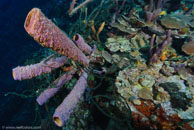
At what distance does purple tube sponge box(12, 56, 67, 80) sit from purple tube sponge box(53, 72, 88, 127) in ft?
1.79

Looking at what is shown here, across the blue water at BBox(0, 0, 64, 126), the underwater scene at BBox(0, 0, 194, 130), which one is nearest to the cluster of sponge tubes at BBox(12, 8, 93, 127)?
the underwater scene at BBox(0, 0, 194, 130)

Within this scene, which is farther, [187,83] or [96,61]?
[96,61]

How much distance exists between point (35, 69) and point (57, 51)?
2.98ft

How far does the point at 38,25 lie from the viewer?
95 cm

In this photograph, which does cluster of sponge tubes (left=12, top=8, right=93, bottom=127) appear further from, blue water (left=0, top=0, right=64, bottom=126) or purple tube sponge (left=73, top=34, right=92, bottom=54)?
blue water (left=0, top=0, right=64, bottom=126)

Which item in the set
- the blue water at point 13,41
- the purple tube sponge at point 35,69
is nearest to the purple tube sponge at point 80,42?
the purple tube sponge at point 35,69

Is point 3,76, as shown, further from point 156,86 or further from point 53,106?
point 156,86

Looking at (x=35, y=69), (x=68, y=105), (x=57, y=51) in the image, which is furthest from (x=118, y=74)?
(x=35, y=69)

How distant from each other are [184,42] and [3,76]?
43.8ft

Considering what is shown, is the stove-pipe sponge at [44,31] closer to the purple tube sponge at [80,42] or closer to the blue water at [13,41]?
the purple tube sponge at [80,42]

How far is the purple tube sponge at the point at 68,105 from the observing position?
4.93 feet

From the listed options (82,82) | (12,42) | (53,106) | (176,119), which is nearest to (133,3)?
(82,82)

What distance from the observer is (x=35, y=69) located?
196cm

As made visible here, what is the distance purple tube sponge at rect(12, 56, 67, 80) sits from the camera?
181 centimetres
